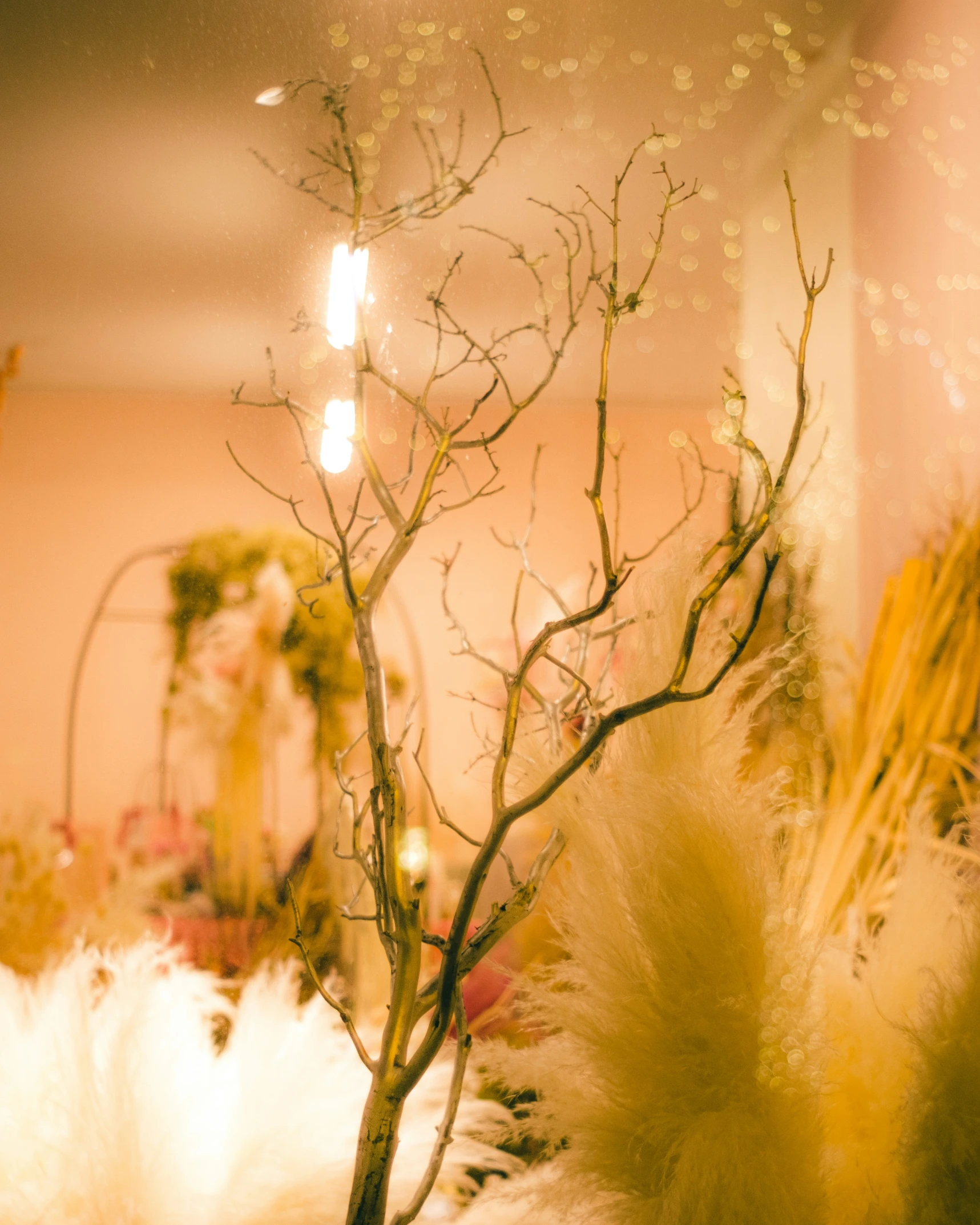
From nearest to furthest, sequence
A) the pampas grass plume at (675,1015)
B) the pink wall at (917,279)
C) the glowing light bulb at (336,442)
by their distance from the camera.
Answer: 1. the pampas grass plume at (675,1015)
2. the glowing light bulb at (336,442)
3. the pink wall at (917,279)

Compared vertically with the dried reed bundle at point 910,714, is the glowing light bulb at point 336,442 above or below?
above

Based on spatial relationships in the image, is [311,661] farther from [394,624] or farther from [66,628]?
[66,628]

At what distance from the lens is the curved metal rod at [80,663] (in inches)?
26.0

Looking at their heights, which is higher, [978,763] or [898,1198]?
[978,763]

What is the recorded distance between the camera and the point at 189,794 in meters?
0.67

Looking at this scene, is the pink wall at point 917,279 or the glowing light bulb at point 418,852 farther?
the pink wall at point 917,279

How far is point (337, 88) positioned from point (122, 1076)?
2.30 feet

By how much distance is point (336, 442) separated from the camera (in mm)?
652

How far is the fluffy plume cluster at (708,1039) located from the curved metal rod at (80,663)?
Answer: 0.37m

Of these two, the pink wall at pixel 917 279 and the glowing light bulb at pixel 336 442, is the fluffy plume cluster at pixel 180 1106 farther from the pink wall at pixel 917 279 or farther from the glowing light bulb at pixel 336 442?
the pink wall at pixel 917 279

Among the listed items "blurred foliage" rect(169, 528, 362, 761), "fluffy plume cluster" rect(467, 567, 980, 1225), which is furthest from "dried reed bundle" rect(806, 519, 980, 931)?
"blurred foliage" rect(169, 528, 362, 761)

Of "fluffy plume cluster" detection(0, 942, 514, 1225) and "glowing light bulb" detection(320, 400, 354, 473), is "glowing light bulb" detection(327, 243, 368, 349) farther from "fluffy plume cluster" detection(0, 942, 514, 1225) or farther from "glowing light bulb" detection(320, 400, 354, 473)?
"fluffy plume cluster" detection(0, 942, 514, 1225)

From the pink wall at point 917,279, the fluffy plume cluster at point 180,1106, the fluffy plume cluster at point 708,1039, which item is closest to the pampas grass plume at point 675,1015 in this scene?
the fluffy plume cluster at point 708,1039

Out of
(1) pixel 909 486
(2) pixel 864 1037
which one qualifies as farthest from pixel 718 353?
(2) pixel 864 1037
